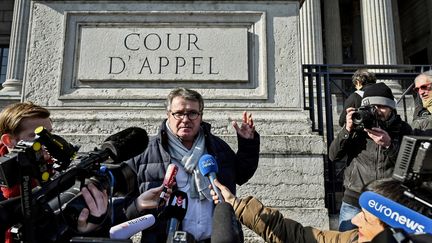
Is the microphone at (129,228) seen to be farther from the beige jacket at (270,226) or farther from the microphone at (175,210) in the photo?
the beige jacket at (270,226)

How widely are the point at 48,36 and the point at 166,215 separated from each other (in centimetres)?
343

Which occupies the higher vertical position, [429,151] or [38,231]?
[429,151]

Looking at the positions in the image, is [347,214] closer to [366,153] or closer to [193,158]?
[366,153]

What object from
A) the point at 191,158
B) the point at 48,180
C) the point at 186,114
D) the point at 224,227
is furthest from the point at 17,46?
the point at 224,227

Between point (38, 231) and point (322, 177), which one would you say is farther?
point (322, 177)

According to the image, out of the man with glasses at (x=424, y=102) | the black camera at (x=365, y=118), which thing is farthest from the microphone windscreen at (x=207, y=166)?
the man with glasses at (x=424, y=102)

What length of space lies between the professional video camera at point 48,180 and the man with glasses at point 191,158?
33.5 inches

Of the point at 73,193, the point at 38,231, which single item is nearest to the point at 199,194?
the point at 73,193

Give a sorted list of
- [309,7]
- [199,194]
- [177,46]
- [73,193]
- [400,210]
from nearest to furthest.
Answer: [400,210] → [73,193] → [199,194] → [177,46] → [309,7]

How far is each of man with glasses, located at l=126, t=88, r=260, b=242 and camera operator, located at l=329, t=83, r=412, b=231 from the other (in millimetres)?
936

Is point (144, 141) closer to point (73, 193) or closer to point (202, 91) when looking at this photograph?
point (73, 193)

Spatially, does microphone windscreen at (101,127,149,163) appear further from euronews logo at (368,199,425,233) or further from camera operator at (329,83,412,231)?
camera operator at (329,83,412,231)

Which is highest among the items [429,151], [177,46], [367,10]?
[367,10]

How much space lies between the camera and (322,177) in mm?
4367
